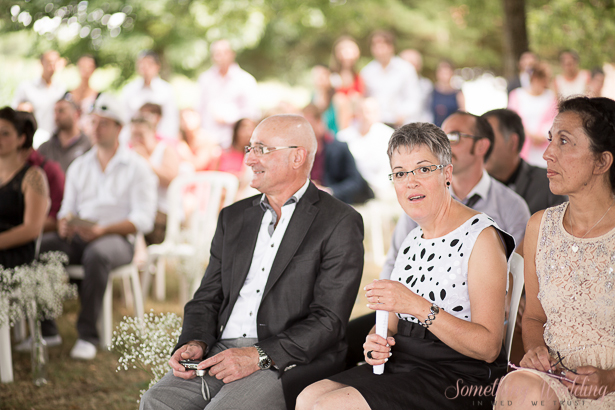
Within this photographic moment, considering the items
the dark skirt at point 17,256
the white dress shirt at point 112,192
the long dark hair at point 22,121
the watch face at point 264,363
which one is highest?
the long dark hair at point 22,121

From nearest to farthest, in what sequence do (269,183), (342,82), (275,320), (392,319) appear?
(392,319) < (275,320) < (269,183) < (342,82)

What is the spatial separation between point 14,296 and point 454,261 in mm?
2907

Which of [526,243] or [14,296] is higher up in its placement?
[526,243]

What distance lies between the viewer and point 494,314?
6.98ft

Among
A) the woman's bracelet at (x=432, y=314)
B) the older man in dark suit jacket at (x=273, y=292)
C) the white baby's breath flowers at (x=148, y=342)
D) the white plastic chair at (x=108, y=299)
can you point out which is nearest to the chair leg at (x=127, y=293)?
the white plastic chair at (x=108, y=299)

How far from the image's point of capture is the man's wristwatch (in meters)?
2.46

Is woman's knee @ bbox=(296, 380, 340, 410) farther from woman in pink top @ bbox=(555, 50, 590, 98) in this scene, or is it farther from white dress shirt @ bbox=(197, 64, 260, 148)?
woman in pink top @ bbox=(555, 50, 590, 98)

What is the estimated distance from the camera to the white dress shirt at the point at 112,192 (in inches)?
196

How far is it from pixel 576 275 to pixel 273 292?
1.27 m

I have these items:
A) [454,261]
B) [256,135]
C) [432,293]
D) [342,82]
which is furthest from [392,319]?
[342,82]

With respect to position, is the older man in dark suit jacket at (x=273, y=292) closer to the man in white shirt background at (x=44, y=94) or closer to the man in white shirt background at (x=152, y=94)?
the man in white shirt background at (x=152, y=94)

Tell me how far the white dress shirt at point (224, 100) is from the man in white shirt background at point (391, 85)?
5.91 ft

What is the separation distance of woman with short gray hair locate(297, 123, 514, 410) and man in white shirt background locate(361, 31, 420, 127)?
6.17 meters

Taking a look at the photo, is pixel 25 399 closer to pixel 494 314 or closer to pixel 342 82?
pixel 494 314
